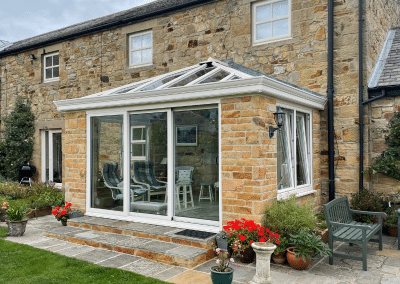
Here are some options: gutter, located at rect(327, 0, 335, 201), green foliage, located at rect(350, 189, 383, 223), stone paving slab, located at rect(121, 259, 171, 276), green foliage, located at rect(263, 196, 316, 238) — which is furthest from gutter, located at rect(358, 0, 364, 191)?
stone paving slab, located at rect(121, 259, 171, 276)

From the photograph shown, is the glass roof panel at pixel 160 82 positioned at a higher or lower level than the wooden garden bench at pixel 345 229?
higher

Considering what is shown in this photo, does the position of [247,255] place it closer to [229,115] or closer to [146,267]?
[146,267]

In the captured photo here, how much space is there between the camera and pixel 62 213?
6.64 metres

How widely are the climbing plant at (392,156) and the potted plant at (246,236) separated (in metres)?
3.05

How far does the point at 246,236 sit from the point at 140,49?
6.85m

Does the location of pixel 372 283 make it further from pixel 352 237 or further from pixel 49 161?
pixel 49 161

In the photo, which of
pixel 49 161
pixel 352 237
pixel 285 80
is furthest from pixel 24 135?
pixel 352 237

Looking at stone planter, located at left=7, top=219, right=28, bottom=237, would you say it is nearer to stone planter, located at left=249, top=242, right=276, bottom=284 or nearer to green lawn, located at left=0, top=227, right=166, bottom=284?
green lawn, located at left=0, top=227, right=166, bottom=284

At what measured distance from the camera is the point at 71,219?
6617 millimetres

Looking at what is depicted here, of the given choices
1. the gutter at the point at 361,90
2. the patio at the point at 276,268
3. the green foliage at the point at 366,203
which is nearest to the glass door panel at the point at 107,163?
the patio at the point at 276,268

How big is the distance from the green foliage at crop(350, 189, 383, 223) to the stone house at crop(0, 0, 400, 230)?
305 mm

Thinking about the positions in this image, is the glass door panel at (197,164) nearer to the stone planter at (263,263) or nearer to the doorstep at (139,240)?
the doorstep at (139,240)

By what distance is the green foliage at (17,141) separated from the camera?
37.7 feet

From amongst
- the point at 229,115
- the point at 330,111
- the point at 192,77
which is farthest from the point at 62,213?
the point at 330,111
